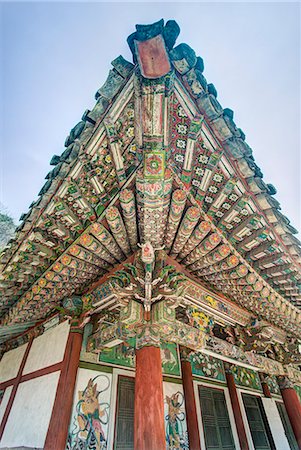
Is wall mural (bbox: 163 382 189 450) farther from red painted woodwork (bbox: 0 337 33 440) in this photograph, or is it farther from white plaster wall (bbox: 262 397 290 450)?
white plaster wall (bbox: 262 397 290 450)

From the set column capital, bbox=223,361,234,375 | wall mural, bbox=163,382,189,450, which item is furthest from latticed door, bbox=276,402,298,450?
wall mural, bbox=163,382,189,450

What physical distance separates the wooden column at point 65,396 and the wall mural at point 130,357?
0.60 metres

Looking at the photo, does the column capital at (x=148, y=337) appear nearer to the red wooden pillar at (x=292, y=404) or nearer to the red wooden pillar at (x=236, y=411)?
the red wooden pillar at (x=236, y=411)

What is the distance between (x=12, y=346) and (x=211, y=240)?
24.0 ft

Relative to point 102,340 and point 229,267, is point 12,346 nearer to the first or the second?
point 102,340

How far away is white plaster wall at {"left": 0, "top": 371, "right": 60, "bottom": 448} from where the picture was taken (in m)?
4.05

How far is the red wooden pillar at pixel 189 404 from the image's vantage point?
16.0ft

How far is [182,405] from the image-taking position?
5.32 metres

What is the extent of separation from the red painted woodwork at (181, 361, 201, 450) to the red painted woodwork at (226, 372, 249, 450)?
6.47 feet

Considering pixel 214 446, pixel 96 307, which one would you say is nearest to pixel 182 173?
pixel 96 307

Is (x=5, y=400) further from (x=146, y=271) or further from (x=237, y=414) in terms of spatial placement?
(x=237, y=414)

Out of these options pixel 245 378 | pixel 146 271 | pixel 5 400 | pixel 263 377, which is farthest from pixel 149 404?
pixel 263 377

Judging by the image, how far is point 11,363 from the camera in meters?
6.79

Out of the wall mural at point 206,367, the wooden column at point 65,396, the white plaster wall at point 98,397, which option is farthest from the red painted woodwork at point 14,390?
the wall mural at point 206,367
